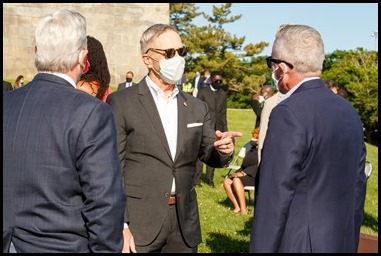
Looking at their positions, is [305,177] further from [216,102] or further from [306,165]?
[216,102]

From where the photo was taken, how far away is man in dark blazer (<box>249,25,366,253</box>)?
10.4ft

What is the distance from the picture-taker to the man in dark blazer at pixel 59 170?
2865 mm

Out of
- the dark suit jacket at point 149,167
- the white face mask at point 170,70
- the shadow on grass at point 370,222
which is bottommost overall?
the shadow on grass at point 370,222

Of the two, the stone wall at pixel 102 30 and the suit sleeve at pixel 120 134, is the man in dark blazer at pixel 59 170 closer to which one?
the suit sleeve at pixel 120 134

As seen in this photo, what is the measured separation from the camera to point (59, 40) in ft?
9.73

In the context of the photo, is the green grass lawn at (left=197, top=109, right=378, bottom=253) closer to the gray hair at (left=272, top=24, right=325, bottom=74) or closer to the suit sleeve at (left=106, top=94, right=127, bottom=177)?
the suit sleeve at (left=106, top=94, right=127, bottom=177)

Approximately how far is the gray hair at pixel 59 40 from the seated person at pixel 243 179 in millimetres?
6526

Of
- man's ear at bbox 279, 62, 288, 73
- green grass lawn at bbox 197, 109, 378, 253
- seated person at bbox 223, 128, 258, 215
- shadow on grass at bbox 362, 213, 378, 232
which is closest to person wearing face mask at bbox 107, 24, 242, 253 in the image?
man's ear at bbox 279, 62, 288, 73

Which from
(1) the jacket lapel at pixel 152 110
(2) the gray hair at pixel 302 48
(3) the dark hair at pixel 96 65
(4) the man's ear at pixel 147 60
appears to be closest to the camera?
(2) the gray hair at pixel 302 48

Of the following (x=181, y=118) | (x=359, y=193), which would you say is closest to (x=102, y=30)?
(x=181, y=118)

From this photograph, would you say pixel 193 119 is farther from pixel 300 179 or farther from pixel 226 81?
pixel 226 81

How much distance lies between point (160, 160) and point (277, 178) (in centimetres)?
124

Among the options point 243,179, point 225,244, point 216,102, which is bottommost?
point 225,244

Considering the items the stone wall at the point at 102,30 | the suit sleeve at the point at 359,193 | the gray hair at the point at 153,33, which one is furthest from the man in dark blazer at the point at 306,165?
the stone wall at the point at 102,30
